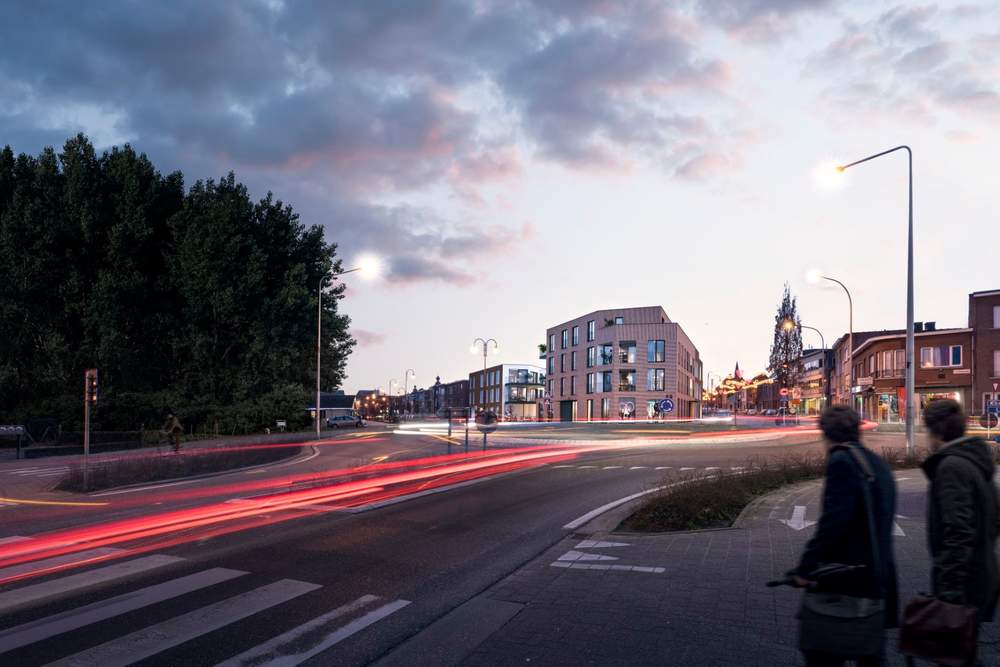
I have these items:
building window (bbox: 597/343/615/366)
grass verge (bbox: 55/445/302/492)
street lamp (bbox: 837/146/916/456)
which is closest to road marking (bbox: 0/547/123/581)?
grass verge (bbox: 55/445/302/492)

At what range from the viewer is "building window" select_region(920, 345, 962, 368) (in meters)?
55.1

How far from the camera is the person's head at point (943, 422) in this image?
368 centimetres

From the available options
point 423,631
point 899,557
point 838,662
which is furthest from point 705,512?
point 838,662

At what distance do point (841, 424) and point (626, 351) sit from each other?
75195 millimetres

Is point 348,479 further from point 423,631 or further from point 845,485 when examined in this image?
point 845,485

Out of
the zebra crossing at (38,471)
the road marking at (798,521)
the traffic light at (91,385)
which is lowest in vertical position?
the zebra crossing at (38,471)

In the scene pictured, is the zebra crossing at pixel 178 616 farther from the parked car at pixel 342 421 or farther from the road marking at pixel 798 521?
the parked car at pixel 342 421

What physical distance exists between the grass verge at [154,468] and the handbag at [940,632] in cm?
1681

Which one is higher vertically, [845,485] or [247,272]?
[247,272]

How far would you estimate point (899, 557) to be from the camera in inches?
292

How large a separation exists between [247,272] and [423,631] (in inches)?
1450

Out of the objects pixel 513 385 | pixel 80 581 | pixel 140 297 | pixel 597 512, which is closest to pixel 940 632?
pixel 80 581

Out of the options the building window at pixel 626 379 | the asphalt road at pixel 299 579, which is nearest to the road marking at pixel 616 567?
the asphalt road at pixel 299 579

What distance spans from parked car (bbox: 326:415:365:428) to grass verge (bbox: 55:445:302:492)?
34.2 m
